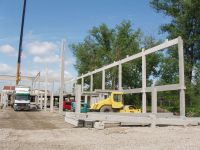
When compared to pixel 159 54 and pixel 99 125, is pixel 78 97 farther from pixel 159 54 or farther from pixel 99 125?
pixel 159 54

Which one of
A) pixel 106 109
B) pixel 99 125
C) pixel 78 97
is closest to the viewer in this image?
pixel 99 125

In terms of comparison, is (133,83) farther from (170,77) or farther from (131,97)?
(170,77)

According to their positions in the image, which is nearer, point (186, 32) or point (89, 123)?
point (89, 123)

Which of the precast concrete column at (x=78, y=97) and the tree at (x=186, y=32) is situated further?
the tree at (x=186, y=32)

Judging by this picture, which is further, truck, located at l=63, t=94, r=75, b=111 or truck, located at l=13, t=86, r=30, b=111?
truck, located at l=63, t=94, r=75, b=111

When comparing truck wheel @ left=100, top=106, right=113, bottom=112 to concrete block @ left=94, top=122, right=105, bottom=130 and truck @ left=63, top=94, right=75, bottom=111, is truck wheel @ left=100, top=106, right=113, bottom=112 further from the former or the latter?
truck @ left=63, top=94, right=75, bottom=111

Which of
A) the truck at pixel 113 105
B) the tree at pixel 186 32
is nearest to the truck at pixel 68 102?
the tree at pixel 186 32

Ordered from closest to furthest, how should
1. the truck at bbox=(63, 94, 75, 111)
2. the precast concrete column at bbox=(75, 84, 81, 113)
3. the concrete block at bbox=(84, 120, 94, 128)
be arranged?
the concrete block at bbox=(84, 120, 94, 128), the precast concrete column at bbox=(75, 84, 81, 113), the truck at bbox=(63, 94, 75, 111)

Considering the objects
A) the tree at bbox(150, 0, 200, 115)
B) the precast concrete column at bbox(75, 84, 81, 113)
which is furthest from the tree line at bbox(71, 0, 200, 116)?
the precast concrete column at bbox(75, 84, 81, 113)

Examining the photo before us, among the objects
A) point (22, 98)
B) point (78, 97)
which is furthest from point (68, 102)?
point (78, 97)

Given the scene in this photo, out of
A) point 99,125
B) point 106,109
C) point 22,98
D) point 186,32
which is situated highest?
point 186,32

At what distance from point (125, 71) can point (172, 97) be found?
2160 centimetres

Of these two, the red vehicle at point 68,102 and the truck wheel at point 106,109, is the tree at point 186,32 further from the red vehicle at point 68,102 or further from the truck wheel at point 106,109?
the red vehicle at point 68,102

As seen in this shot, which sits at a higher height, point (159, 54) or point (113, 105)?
point (159, 54)
